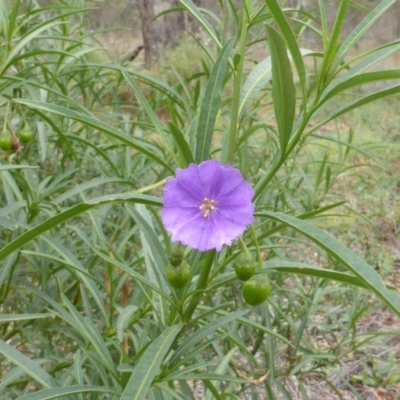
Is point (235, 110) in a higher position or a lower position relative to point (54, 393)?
higher

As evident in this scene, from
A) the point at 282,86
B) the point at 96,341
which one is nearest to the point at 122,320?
the point at 96,341

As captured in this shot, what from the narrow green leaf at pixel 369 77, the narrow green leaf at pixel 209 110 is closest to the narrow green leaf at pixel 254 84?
the narrow green leaf at pixel 209 110

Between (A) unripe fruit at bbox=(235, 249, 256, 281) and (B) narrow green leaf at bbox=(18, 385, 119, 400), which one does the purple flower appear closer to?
(A) unripe fruit at bbox=(235, 249, 256, 281)

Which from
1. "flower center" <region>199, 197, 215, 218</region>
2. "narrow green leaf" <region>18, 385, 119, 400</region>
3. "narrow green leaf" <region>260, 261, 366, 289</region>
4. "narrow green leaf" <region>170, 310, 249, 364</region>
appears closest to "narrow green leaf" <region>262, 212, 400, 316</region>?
"narrow green leaf" <region>260, 261, 366, 289</region>

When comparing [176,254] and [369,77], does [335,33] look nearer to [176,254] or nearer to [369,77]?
[369,77]

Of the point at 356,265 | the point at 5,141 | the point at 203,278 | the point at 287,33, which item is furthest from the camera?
the point at 5,141

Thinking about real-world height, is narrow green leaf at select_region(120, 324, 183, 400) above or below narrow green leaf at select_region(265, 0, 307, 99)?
below
